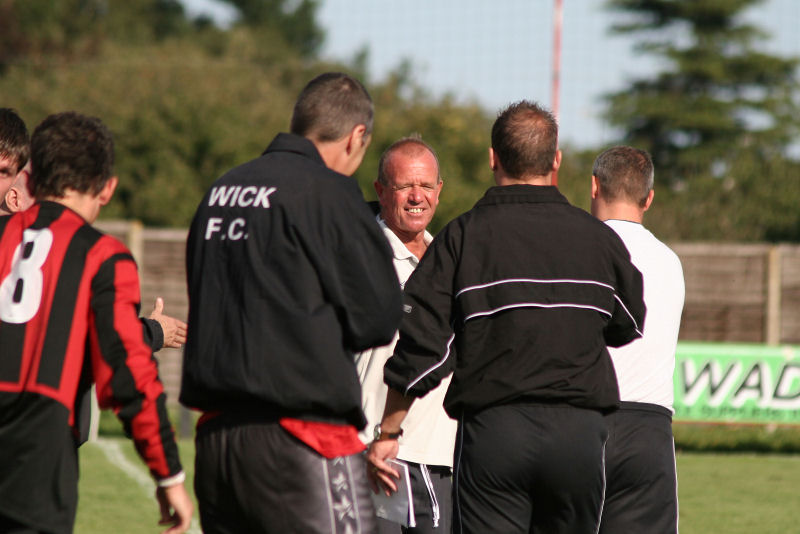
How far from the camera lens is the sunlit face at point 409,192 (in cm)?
587

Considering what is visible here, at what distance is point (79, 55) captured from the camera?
150 feet

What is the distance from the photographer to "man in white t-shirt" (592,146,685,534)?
4.99 meters

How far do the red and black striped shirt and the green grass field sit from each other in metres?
4.81

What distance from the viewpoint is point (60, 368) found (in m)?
3.81

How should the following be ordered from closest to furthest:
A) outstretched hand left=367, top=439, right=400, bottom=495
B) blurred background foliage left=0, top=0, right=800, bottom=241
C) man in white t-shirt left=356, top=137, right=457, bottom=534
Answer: outstretched hand left=367, top=439, right=400, bottom=495 → man in white t-shirt left=356, top=137, right=457, bottom=534 → blurred background foliage left=0, top=0, right=800, bottom=241

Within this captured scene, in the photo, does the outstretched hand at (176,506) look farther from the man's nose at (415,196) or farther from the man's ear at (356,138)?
the man's nose at (415,196)

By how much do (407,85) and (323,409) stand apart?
39542mm

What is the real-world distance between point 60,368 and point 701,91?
148ft

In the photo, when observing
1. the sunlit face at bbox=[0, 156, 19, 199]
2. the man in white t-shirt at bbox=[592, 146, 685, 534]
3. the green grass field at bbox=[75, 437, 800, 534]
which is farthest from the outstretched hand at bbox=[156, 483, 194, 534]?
the green grass field at bbox=[75, 437, 800, 534]

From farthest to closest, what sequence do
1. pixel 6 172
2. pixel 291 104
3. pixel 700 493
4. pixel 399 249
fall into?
pixel 291 104, pixel 700 493, pixel 399 249, pixel 6 172

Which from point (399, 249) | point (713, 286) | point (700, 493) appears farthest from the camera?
point (713, 286)

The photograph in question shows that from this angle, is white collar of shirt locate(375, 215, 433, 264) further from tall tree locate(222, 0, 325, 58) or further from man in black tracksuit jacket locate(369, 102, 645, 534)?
tall tree locate(222, 0, 325, 58)

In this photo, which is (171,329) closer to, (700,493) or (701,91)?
(700,493)

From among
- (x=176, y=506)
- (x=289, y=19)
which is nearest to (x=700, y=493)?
(x=176, y=506)
